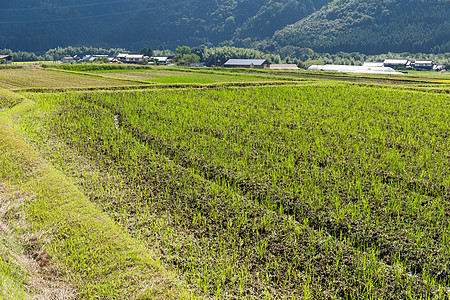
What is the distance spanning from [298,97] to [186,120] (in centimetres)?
833

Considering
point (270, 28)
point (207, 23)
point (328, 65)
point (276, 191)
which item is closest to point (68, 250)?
point (276, 191)

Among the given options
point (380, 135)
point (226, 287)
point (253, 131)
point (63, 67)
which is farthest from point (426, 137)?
point (63, 67)

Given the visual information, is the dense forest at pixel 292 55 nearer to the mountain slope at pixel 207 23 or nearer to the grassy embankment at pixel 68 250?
the mountain slope at pixel 207 23

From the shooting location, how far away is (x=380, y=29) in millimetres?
119562

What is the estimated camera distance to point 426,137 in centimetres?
1140

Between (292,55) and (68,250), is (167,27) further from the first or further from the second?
(68,250)

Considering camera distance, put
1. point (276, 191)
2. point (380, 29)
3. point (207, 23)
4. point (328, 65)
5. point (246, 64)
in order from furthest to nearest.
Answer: point (207, 23) → point (380, 29) → point (328, 65) → point (246, 64) → point (276, 191)

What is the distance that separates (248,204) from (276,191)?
85 centimetres

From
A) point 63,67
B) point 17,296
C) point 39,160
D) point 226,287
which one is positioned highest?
point 63,67

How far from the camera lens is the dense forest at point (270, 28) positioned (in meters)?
116

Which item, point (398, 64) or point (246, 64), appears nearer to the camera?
point (246, 64)

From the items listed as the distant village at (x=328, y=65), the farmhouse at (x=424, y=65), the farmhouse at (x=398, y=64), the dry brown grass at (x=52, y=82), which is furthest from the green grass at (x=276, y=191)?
the farmhouse at (x=398, y=64)

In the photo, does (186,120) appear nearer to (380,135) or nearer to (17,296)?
(380,135)

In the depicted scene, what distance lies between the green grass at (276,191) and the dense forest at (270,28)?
117m
